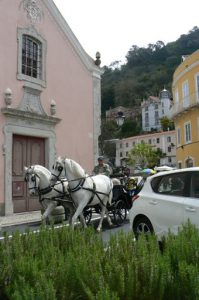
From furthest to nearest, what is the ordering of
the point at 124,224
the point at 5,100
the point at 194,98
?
the point at 194,98 < the point at 5,100 < the point at 124,224

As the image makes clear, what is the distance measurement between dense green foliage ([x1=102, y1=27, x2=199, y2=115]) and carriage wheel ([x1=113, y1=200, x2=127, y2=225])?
10779 centimetres

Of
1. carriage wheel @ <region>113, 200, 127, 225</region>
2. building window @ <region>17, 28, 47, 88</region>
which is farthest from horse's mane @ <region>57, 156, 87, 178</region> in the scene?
building window @ <region>17, 28, 47, 88</region>

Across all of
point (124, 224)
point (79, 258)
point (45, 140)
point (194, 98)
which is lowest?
point (124, 224)

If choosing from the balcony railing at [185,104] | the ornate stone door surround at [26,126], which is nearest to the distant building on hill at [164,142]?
the balcony railing at [185,104]

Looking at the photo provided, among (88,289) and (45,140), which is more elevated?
(45,140)

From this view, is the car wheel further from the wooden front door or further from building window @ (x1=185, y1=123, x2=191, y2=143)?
building window @ (x1=185, y1=123, x2=191, y2=143)

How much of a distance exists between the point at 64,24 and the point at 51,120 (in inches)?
196

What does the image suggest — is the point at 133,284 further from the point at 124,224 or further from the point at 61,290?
the point at 124,224

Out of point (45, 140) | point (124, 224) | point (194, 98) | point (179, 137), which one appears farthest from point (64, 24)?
point (179, 137)

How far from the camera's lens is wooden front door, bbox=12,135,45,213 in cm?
1368

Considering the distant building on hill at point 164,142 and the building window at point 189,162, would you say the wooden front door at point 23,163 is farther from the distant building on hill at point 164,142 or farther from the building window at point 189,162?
the distant building on hill at point 164,142

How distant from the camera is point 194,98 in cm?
3109

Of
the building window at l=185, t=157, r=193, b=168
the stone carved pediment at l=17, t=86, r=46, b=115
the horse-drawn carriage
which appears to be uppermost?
the stone carved pediment at l=17, t=86, r=46, b=115

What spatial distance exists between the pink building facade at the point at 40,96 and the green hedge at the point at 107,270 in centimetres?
1018
